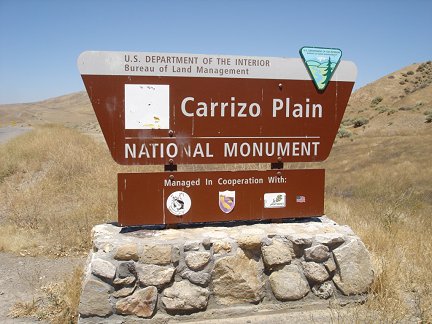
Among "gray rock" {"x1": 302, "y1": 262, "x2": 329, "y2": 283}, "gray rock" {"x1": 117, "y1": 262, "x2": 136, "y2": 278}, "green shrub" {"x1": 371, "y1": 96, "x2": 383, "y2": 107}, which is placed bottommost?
"gray rock" {"x1": 302, "y1": 262, "x2": 329, "y2": 283}

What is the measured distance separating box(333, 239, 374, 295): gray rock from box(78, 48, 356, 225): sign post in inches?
25.4

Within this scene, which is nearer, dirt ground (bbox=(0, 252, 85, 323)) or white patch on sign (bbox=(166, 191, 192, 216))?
white patch on sign (bbox=(166, 191, 192, 216))

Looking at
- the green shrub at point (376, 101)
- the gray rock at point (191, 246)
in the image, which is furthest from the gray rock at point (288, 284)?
the green shrub at point (376, 101)

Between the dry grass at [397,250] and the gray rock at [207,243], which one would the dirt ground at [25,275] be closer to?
the gray rock at [207,243]

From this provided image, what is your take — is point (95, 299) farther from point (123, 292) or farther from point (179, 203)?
point (179, 203)

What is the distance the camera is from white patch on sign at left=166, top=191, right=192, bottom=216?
14.0ft

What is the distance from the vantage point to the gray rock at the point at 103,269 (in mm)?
3656

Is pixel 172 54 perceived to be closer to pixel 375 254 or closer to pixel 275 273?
pixel 275 273

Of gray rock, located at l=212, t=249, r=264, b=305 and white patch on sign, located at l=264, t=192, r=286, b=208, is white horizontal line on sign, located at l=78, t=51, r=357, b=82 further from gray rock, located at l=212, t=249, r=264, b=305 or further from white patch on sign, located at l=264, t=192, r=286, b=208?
gray rock, located at l=212, t=249, r=264, b=305

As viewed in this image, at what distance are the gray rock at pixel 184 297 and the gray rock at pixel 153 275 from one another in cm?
10

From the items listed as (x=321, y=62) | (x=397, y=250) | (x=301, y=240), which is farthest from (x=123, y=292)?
(x=397, y=250)

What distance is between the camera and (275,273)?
13.2ft

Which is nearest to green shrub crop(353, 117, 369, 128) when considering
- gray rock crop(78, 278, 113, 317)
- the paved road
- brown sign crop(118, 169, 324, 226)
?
the paved road

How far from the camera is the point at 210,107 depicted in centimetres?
440
